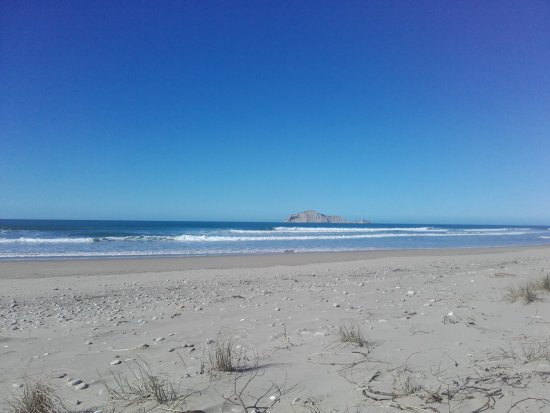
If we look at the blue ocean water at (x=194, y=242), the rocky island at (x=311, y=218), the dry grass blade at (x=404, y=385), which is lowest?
the blue ocean water at (x=194, y=242)

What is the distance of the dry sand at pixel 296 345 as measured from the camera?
2676 millimetres

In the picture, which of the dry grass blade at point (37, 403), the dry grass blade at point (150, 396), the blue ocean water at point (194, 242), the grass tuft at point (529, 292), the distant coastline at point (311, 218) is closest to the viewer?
the dry grass blade at point (37, 403)

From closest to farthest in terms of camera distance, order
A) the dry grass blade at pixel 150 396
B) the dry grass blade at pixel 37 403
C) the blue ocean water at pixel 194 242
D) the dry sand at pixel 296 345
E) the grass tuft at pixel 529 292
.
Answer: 1. the dry grass blade at pixel 37 403
2. the dry grass blade at pixel 150 396
3. the dry sand at pixel 296 345
4. the grass tuft at pixel 529 292
5. the blue ocean water at pixel 194 242

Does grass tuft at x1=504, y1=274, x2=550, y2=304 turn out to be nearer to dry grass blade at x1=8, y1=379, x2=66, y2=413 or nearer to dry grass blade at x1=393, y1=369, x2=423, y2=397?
dry grass blade at x1=393, y1=369, x2=423, y2=397

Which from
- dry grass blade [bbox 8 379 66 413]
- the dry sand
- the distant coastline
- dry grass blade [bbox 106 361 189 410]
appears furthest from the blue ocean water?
the distant coastline

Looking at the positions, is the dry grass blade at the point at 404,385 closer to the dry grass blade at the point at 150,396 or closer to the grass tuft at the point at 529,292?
the dry grass blade at the point at 150,396

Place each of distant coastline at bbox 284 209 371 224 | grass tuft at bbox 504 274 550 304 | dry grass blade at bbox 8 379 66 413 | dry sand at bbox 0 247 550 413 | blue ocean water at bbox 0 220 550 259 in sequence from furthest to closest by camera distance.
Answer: distant coastline at bbox 284 209 371 224, blue ocean water at bbox 0 220 550 259, grass tuft at bbox 504 274 550 304, dry sand at bbox 0 247 550 413, dry grass blade at bbox 8 379 66 413

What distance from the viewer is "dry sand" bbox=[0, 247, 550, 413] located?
8.78ft

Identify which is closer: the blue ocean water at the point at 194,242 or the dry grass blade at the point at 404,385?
the dry grass blade at the point at 404,385

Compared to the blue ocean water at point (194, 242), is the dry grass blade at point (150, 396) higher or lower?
higher

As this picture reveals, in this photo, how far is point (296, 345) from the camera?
4.10m

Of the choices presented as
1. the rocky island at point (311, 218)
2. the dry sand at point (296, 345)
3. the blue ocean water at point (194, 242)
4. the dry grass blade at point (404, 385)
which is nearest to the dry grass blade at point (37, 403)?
the dry sand at point (296, 345)

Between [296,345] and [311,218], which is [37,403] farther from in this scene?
[311,218]

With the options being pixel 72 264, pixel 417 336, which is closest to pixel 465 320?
pixel 417 336
